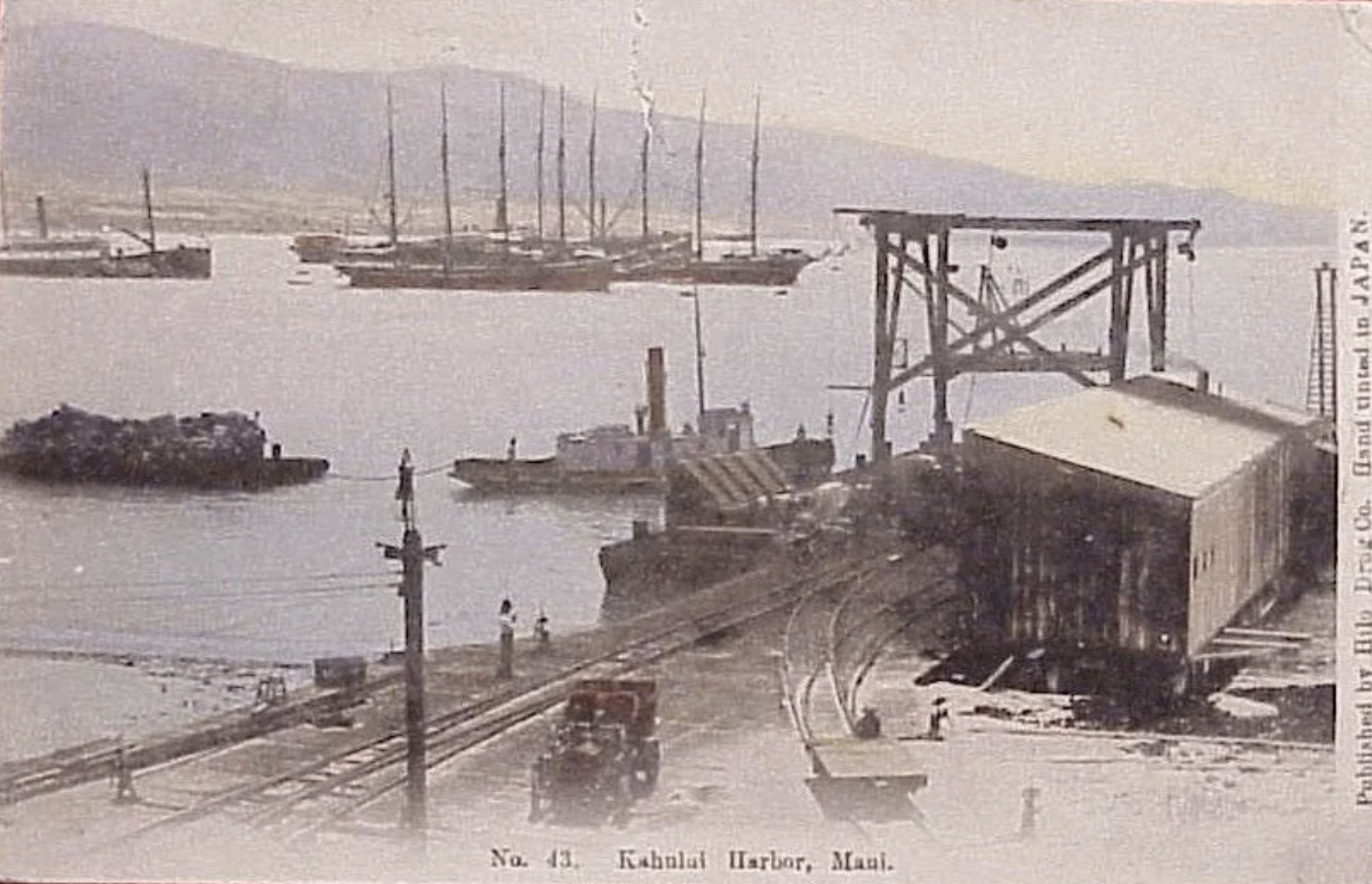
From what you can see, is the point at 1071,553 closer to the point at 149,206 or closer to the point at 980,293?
the point at 980,293

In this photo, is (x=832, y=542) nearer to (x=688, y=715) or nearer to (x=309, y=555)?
(x=688, y=715)

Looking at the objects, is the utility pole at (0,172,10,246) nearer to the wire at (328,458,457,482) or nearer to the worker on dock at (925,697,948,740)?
the wire at (328,458,457,482)

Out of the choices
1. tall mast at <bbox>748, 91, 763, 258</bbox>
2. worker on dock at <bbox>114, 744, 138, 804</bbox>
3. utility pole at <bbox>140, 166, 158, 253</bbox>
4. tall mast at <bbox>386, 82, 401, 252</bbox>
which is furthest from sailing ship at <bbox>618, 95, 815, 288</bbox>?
worker on dock at <bbox>114, 744, 138, 804</bbox>

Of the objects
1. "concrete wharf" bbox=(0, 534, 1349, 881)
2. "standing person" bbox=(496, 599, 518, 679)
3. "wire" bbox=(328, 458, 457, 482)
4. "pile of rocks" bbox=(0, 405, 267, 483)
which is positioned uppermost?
"pile of rocks" bbox=(0, 405, 267, 483)

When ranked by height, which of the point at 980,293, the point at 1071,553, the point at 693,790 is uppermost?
the point at 980,293

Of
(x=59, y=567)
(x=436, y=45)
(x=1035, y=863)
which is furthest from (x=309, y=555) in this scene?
(x=1035, y=863)

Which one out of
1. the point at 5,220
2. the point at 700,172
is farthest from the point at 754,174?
the point at 5,220

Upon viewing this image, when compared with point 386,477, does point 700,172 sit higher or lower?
higher
